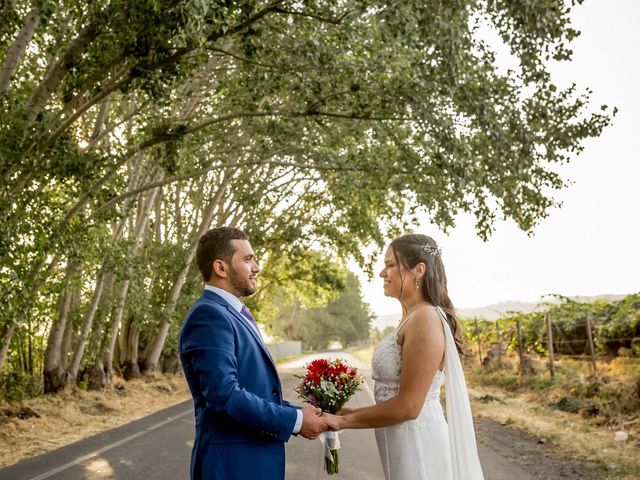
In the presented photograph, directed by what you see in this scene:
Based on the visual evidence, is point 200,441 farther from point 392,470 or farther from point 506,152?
point 506,152

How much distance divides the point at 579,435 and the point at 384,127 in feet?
22.7

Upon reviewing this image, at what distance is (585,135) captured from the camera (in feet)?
42.9

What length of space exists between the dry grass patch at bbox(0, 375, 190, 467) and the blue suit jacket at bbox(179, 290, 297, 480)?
A: 7.11 meters

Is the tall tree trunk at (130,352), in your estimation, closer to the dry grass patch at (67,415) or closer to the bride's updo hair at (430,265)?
the dry grass patch at (67,415)

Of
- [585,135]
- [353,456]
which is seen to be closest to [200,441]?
[353,456]

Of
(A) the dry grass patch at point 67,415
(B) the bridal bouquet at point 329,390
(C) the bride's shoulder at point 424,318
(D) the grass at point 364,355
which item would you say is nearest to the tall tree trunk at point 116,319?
(A) the dry grass patch at point 67,415

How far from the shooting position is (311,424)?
3.42 metres

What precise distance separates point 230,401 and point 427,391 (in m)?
1.07

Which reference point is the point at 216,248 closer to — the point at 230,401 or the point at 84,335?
the point at 230,401

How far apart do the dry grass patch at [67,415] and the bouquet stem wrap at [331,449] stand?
268 inches

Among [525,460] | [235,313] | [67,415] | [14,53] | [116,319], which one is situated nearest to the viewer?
[235,313]

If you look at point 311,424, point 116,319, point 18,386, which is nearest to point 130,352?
point 116,319

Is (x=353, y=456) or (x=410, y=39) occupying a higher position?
(x=410, y=39)

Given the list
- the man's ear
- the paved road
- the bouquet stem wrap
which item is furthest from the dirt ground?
the man's ear
